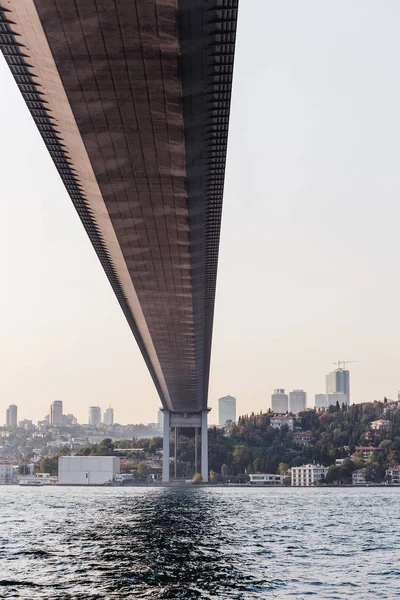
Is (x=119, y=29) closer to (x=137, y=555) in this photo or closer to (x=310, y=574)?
(x=310, y=574)

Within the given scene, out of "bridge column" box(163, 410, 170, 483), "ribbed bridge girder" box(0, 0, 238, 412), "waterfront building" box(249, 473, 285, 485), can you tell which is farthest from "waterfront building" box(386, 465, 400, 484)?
"ribbed bridge girder" box(0, 0, 238, 412)

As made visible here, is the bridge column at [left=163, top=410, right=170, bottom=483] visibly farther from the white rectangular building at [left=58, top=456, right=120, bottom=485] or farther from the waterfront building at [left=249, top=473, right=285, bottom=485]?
the white rectangular building at [left=58, top=456, right=120, bottom=485]

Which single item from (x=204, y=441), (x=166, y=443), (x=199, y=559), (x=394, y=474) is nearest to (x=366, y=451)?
(x=394, y=474)

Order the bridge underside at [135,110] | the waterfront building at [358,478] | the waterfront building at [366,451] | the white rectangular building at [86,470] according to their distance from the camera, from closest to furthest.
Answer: the bridge underside at [135,110] < the waterfront building at [358,478] < the white rectangular building at [86,470] < the waterfront building at [366,451]

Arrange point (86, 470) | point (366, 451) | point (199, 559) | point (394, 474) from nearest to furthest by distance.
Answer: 1. point (199, 559)
2. point (394, 474)
3. point (86, 470)
4. point (366, 451)

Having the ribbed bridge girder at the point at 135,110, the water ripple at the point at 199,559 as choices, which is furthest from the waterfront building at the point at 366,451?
the ribbed bridge girder at the point at 135,110

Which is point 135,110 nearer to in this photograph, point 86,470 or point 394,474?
point 394,474

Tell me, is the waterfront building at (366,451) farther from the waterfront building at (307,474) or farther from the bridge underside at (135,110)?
the bridge underside at (135,110)
